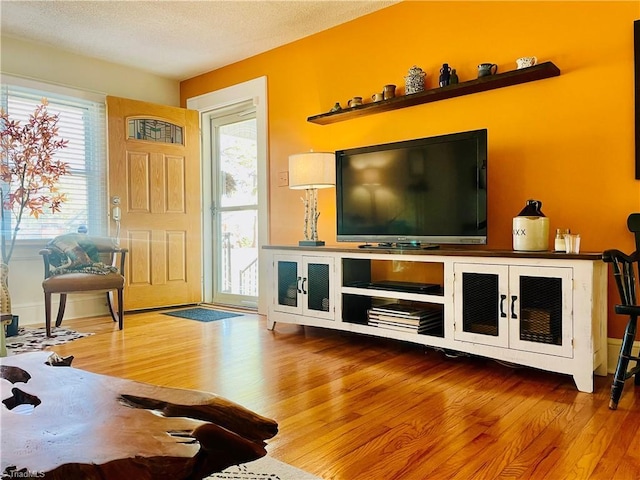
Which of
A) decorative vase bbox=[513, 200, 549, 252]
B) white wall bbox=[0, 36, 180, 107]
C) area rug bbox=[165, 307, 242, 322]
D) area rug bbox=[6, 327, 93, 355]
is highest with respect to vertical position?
white wall bbox=[0, 36, 180, 107]

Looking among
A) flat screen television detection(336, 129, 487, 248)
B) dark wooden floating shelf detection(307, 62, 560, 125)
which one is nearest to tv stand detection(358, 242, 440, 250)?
flat screen television detection(336, 129, 487, 248)

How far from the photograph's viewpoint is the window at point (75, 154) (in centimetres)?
408

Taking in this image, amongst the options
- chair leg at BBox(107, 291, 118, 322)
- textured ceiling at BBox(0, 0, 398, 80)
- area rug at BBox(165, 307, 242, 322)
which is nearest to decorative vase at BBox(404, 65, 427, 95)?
textured ceiling at BBox(0, 0, 398, 80)

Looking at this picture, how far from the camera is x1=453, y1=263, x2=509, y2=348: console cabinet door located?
98.1 inches

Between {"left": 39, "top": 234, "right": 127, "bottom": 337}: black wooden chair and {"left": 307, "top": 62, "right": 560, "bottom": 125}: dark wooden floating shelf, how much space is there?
78.8 inches

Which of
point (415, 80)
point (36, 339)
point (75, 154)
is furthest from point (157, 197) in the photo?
point (415, 80)

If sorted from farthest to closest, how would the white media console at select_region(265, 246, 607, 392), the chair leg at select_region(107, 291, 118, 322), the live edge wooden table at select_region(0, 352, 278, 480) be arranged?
the chair leg at select_region(107, 291, 118, 322)
the white media console at select_region(265, 246, 607, 392)
the live edge wooden table at select_region(0, 352, 278, 480)

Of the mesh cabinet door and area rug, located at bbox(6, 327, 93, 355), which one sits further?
the mesh cabinet door

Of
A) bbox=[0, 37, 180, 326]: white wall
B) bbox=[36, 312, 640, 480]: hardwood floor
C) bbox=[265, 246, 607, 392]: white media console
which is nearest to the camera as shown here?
bbox=[36, 312, 640, 480]: hardwood floor

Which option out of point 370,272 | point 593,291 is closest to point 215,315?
point 370,272

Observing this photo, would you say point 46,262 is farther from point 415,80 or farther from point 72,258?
point 415,80

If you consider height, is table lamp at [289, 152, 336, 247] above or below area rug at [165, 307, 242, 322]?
above

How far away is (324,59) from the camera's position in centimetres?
393

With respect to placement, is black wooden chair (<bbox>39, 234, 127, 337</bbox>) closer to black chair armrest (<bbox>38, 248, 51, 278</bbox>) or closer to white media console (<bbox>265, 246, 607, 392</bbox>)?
black chair armrest (<bbox>38, 248, 51, 278</bbox>)
